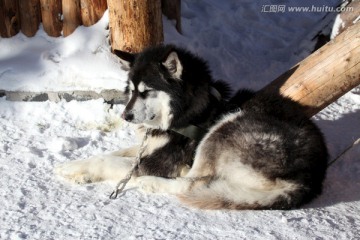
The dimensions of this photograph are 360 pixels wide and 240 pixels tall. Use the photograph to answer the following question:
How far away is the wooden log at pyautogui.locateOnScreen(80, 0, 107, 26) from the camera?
507 cm

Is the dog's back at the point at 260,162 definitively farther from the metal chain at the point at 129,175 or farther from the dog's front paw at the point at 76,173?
the dog's front paw at the point at 76,173

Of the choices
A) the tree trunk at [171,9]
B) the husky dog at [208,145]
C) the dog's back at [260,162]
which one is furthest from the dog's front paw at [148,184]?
the tree trunk at [171,9]

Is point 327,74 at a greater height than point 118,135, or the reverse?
point 327,74

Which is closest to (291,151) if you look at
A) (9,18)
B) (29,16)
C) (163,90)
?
(163,90)

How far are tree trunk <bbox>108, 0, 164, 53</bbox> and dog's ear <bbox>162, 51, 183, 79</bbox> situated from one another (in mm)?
1170

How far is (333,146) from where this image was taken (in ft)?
15.1

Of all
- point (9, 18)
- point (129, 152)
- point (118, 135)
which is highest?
point (9, 18)

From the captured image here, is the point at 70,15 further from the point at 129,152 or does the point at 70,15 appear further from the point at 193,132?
the point at 193,132

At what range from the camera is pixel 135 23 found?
4.77m

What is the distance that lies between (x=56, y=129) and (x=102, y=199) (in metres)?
1.27

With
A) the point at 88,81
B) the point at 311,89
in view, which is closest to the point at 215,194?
the point at 311,89

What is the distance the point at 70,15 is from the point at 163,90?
72.0 inches

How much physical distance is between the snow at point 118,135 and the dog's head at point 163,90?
566 mm

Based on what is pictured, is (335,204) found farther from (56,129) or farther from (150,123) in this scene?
(56,129)
